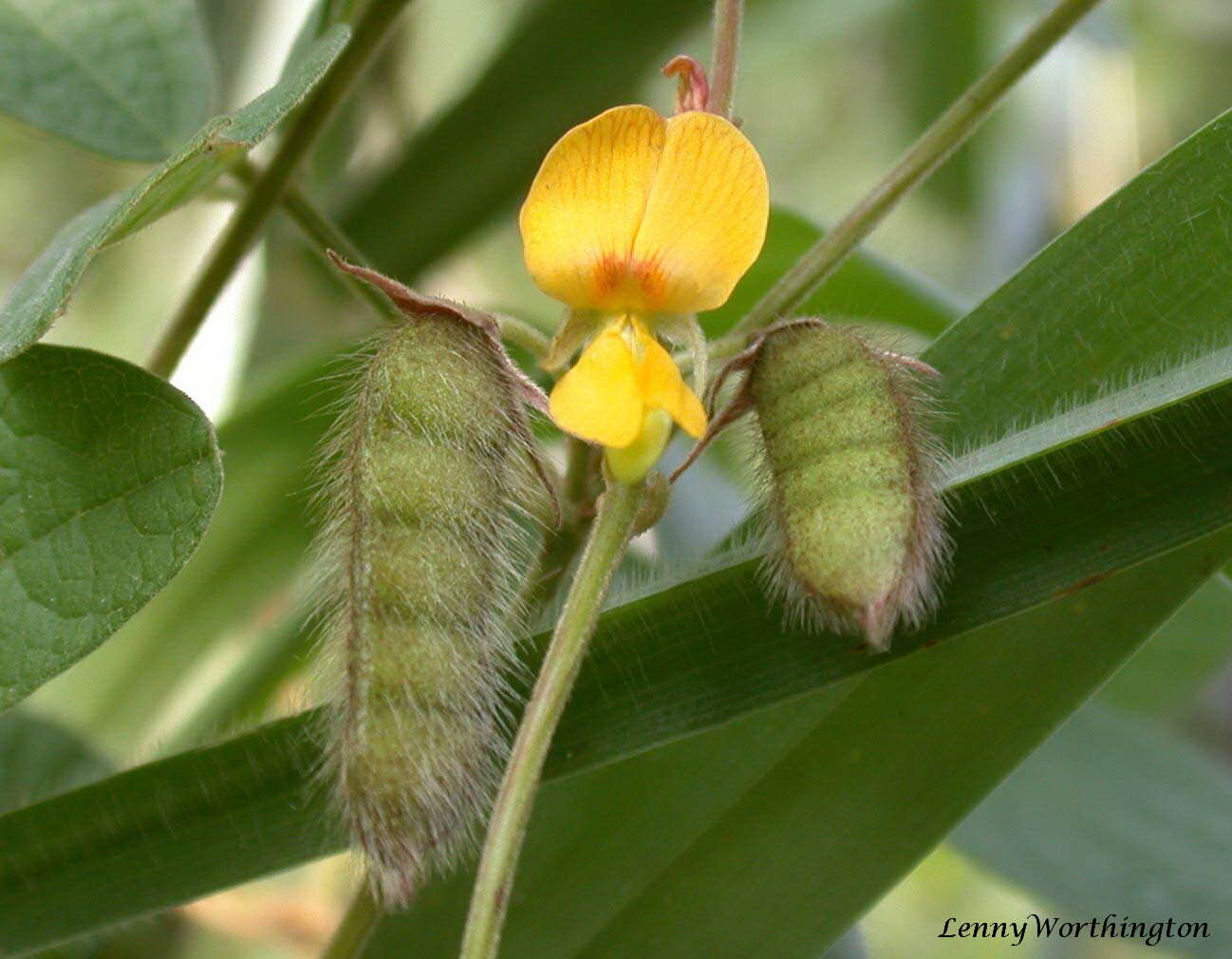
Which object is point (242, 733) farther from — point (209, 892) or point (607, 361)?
point (607, 361)

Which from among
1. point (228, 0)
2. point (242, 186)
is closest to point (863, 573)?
point (242, 186)

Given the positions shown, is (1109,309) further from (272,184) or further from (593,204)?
(272,184)

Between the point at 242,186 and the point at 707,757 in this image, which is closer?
the point at 707,757

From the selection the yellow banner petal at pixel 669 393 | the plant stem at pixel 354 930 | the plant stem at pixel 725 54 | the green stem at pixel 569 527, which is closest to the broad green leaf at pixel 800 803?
the plant stem at pixel 354 930

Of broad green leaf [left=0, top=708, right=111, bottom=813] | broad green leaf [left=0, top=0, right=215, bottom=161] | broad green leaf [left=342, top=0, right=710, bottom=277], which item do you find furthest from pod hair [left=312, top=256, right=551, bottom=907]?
broad green leaf [left=342, top=0, right=710, bottom=277]

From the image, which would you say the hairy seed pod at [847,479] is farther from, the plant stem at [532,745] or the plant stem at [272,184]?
the plant stem at [272,184]

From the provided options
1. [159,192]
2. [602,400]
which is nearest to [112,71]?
[159,192]
